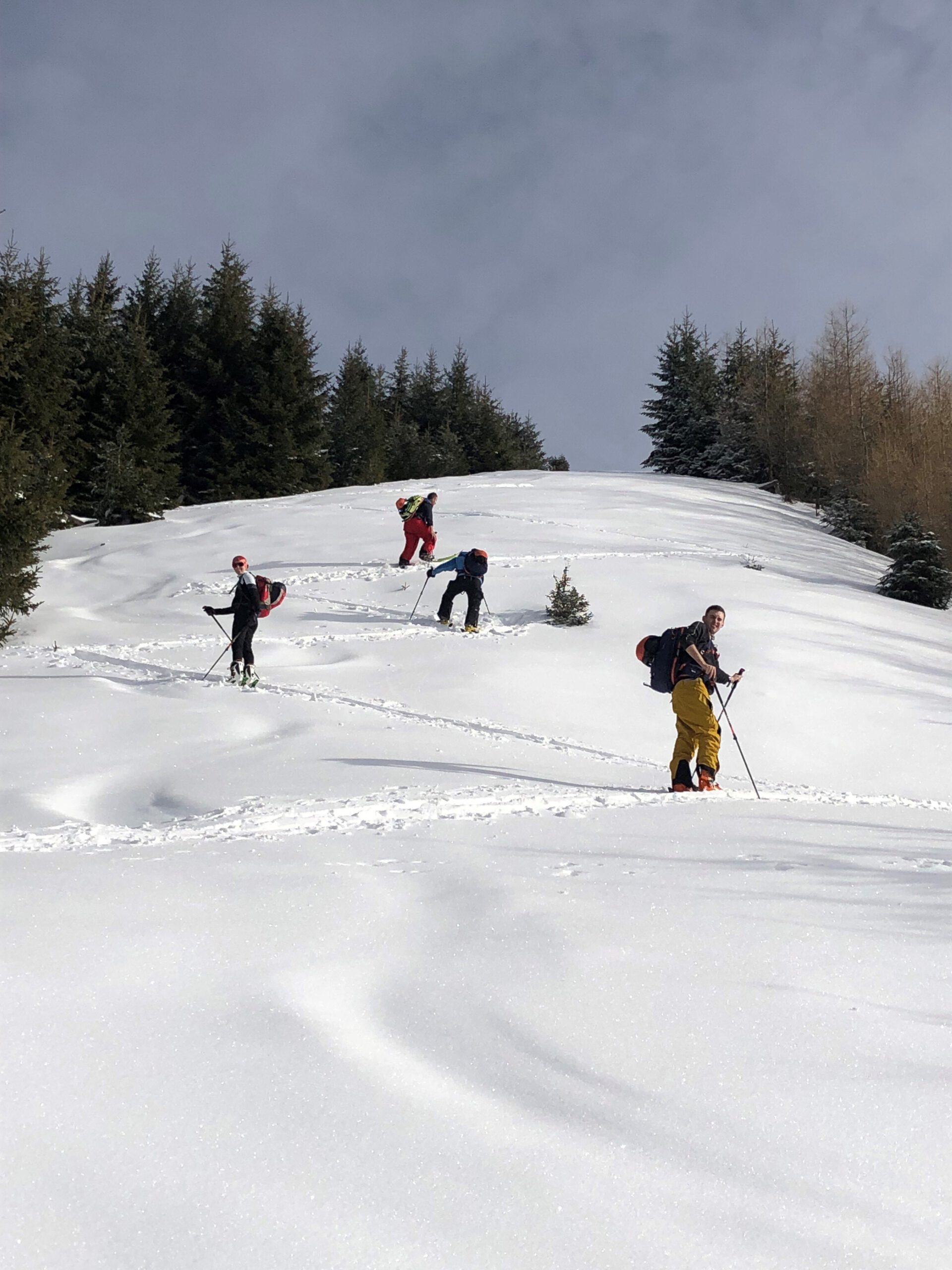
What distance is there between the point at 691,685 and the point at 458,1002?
506 cm

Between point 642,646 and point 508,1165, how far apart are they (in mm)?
5992

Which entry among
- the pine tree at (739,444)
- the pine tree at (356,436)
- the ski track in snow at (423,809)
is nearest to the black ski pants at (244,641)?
the ski track in snow at (423,809)

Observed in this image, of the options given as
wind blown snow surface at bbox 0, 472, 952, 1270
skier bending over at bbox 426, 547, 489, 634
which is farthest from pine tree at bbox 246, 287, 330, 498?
wind blown snow surface at bbox 0, 472, 952, 1270

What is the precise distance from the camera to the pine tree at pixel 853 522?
110 feet

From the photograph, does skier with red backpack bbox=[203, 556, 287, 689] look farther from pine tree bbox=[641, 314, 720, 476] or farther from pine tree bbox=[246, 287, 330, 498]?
pine tree bbox=[641, 314, 720, 476]

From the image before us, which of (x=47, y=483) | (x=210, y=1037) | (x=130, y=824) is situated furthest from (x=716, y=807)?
(x=47, y=483)

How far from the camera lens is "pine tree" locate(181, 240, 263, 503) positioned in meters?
34.2

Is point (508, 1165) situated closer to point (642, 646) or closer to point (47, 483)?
point (642, 646)

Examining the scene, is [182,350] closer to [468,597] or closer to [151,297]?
[151,297]

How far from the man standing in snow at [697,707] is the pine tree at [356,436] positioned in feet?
114

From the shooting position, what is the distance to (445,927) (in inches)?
158

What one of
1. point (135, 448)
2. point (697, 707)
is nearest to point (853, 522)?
point (135, 448)

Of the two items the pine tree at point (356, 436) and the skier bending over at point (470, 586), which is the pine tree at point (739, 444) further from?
the skier bending over at point (470, 586)

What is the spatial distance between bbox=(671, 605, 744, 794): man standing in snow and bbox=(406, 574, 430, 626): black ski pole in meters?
7.52
